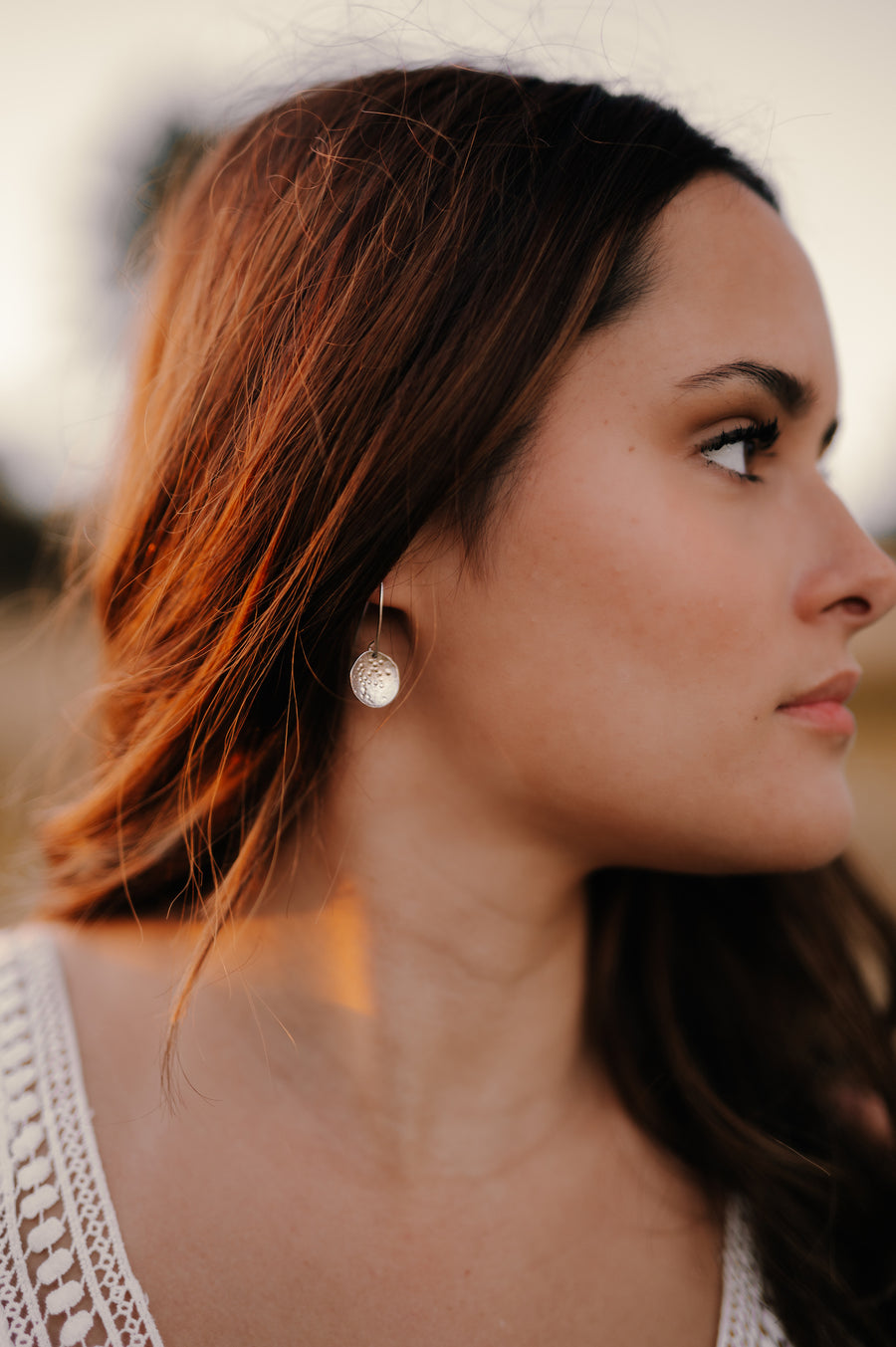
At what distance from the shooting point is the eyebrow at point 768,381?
4.19ft

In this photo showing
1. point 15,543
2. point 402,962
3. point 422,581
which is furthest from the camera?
point 15,543

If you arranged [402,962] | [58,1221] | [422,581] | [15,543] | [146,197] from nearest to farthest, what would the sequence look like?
[58,1221], [422,581], [402,962], [146,197], [15,543]

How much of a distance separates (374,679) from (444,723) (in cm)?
14

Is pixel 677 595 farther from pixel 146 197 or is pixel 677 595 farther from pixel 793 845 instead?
pixel 146 197

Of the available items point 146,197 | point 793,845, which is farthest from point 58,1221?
point 146,197

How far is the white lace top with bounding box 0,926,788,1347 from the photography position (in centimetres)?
116

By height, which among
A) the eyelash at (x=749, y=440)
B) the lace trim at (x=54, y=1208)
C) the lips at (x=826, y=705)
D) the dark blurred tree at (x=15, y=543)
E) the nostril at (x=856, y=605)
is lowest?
the dark blurred tree at (x=15, y=543)

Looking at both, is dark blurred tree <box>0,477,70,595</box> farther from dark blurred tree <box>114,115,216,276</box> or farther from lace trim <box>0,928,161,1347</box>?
lace trim <box>0,928,161,1347</box>

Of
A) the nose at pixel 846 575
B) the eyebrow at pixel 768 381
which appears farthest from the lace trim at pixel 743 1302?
the eyebrow at pixel 768 381

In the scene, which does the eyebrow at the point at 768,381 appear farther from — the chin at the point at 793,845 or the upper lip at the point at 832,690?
the chin at the point at 793,845

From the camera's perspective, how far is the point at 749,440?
1.38 meters

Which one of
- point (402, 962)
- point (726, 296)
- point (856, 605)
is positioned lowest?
point (402, 962)

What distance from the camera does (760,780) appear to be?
136 cm

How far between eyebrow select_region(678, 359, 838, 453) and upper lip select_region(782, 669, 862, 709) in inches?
17.4
